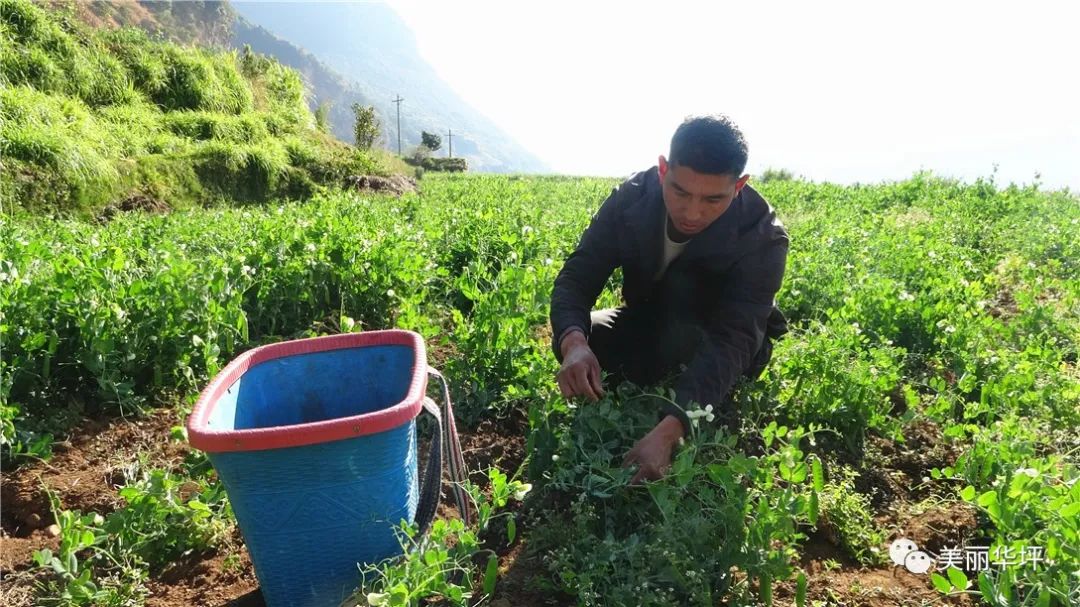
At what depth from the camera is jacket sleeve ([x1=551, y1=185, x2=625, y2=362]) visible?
2.45m

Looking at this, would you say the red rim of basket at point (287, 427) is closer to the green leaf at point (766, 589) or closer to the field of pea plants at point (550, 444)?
the field of pea plants at point (550, 444)

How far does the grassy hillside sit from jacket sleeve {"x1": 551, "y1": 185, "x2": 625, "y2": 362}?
673 cm

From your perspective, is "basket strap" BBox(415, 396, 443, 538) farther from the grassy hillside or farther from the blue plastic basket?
the grassy hillside

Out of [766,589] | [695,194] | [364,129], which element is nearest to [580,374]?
[695,194]

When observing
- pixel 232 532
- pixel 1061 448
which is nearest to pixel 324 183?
pixel 232 532

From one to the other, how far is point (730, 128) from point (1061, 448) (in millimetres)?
1944

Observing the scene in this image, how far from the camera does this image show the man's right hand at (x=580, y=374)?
2.09m

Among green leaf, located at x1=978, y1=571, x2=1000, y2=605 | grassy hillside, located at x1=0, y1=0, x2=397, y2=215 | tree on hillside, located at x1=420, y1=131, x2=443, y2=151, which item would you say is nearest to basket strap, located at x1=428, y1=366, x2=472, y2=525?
green leaf, located at x1=978, y1=571, x2=1000, y2=605

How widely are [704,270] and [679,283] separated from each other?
0.49 ft

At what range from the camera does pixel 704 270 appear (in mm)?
2590

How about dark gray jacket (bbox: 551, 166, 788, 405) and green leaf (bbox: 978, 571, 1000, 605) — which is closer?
green leaf (bbox: 978, 571, 1000, 605)

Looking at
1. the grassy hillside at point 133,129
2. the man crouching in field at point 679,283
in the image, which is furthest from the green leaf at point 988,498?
the grassy hillside at point 133,129

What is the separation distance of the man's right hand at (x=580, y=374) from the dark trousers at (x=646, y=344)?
70cm

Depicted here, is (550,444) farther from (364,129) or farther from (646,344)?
(364,129)
